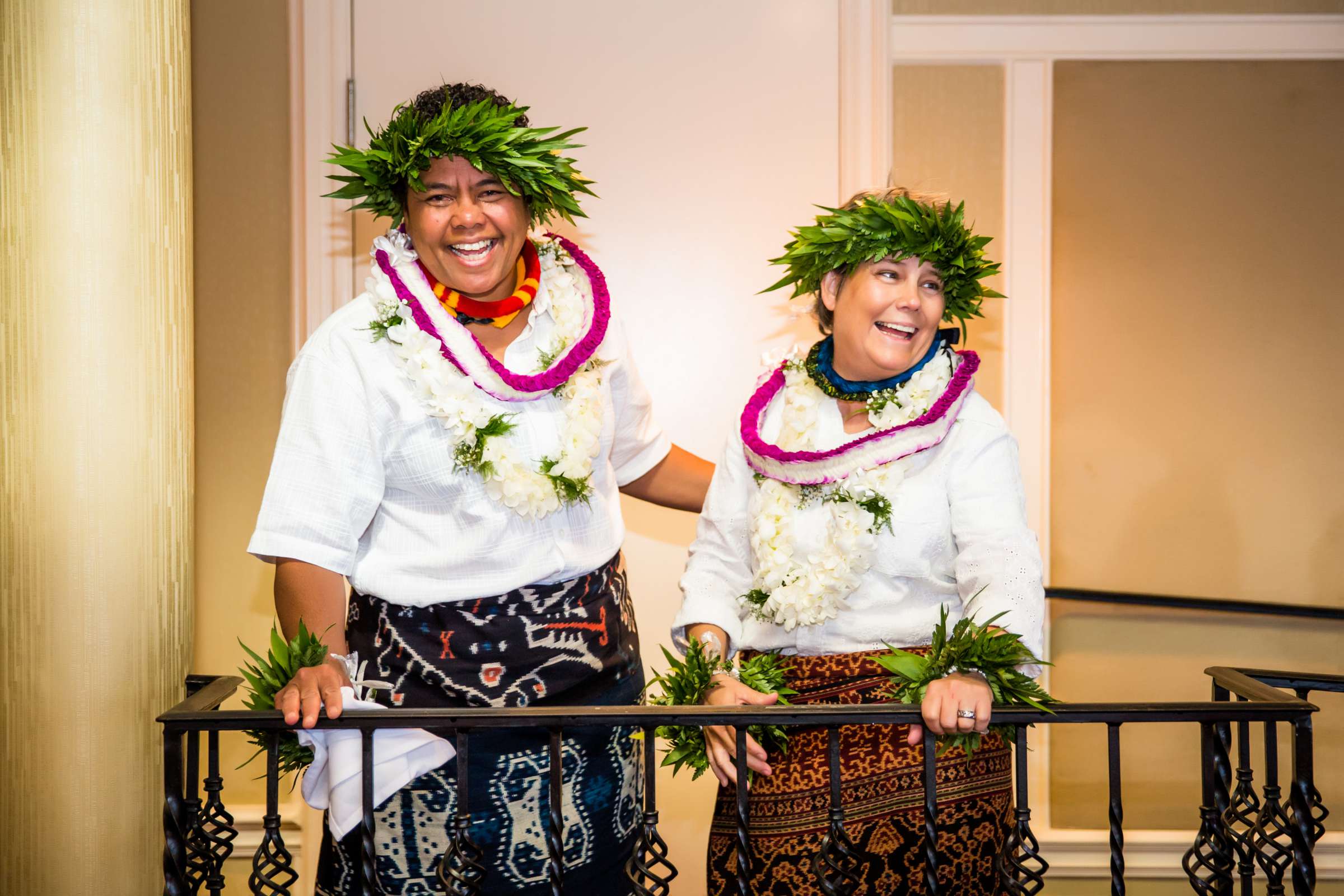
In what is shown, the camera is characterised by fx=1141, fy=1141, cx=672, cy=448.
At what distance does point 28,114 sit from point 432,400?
116cm

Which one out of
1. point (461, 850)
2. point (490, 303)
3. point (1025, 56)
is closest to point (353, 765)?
point (461, 850)

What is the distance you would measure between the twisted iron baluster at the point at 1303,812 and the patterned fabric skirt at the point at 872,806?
1.42ft

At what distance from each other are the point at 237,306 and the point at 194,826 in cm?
181

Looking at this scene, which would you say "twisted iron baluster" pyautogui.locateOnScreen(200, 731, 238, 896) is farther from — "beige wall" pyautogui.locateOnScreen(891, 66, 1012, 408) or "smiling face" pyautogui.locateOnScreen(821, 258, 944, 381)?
"beige wall" pyautogui.locateOnScreen(891, 66, 1012, 408)

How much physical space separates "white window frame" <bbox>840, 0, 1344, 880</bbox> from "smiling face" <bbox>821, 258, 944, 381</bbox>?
1.23 metres

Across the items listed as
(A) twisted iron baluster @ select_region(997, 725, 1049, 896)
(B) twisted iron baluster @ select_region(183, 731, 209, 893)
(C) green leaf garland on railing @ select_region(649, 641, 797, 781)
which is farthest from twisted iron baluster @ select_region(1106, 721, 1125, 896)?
(B) twisted iron baluster @ select_region(183, 731, 209, 893)

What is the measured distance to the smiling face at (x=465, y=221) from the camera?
2.08 meters

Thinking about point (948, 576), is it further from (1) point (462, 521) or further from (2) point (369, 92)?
(2) point (369, 92)

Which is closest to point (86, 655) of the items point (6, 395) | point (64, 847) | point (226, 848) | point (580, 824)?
point (64, 847)

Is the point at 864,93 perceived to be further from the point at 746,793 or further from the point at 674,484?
the point at 746,793

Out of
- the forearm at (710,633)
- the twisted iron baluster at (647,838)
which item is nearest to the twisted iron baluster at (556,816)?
the twisted iron baluster at (647,838)

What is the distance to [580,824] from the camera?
212cm

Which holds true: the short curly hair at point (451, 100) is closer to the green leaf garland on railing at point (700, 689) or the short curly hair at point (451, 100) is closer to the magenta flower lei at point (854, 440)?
the magenta flower lei at point (854, 440)

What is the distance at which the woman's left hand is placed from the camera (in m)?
1.73
